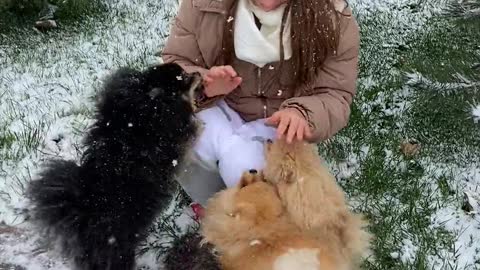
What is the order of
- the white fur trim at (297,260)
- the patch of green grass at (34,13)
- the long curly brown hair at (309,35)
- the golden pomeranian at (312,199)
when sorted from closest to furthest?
the white fur trim at (297,260)
the golden pomeranian at (312,199)
the long curly brown hair at (309,35)
the patch of green grass at (34,13)

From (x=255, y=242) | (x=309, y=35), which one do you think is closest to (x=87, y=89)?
(x=309, y=35)

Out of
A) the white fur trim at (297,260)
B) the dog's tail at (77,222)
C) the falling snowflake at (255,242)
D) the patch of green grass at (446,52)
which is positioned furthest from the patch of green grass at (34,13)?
the white fur trim at (297,260)

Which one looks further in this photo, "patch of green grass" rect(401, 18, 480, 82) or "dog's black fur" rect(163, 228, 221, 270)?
"patch of green grass" rect(401, 18, 480, 82)

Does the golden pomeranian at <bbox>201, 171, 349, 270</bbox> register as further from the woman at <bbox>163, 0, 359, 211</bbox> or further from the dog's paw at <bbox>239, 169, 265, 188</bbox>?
the woman at <bbox>163, 0, 359, 211</bbox>

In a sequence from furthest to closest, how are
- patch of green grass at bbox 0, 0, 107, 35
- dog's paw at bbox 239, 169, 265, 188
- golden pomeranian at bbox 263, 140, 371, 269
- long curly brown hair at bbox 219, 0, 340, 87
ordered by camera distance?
1. patch of green grass at bbox 0, 0, 107, 35
2. long curly brown hair at bbox 219, 0, 340, 87
3. dog's paw at bbox 239, 169, 265, 188
4. golden pomeranian at bbox 263, 140, 371, 269

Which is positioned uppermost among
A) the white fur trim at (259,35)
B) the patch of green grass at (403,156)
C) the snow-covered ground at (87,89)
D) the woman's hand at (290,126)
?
the white fur trim at (259,35)

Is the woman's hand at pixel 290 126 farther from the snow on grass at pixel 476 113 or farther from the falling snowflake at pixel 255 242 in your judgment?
the snow on grass at pixel 476 113

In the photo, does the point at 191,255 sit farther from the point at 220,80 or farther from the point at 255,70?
the point at 255,70

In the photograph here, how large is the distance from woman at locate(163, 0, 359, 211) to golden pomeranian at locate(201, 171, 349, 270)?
0.45 metres

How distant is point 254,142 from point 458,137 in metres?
1.83

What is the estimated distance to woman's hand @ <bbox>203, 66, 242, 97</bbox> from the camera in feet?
9.88

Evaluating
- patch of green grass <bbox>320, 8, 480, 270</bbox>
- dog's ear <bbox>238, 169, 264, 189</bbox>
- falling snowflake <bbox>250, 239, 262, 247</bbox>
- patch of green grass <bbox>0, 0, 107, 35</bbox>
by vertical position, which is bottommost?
patch of green grass <bbox>0, 0, 107, 35</bbox>

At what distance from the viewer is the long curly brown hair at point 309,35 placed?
123 inches

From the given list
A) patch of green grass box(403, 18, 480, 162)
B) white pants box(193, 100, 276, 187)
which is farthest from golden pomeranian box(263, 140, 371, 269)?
patch of green grass box(403, 18, 480, 162)
